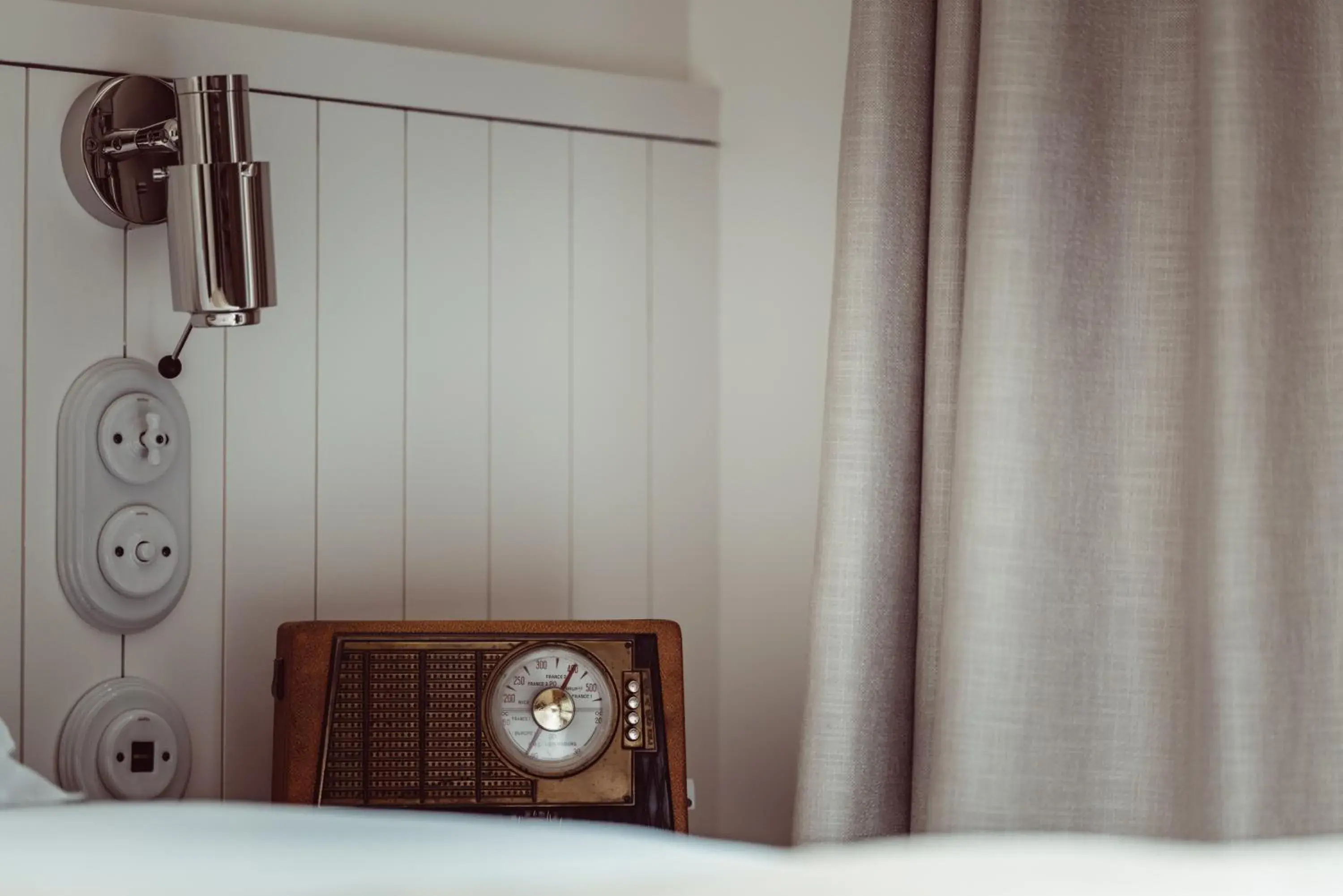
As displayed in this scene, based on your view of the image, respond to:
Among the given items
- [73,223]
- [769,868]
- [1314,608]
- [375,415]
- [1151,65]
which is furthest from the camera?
[375,415]

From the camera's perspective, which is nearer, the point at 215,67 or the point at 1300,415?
the point at 1300,415

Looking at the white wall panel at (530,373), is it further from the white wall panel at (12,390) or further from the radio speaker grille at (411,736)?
the white wall panel at (12,390)

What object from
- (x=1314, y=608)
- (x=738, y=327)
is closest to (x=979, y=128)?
(x=1314, y=608)

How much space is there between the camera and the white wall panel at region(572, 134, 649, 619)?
1.55m

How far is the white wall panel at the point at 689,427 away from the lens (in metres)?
1.60

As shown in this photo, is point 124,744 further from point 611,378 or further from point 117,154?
point 611,378

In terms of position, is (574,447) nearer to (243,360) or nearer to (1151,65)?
(243,360)

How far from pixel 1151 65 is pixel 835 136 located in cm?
55

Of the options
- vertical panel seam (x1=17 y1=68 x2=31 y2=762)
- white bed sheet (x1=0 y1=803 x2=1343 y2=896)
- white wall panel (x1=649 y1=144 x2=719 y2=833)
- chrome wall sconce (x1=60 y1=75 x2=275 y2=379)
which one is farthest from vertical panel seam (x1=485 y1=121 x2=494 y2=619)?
white bed sheet (x1=0 y1=803 x2=1343 y2=896)

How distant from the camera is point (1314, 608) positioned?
0.87 meters

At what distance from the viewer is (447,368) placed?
1.48m

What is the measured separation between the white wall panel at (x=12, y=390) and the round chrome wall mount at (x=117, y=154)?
0.15ft

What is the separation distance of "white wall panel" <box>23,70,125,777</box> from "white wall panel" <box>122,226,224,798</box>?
0.12ft

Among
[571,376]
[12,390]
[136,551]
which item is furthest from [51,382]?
[571,376]
